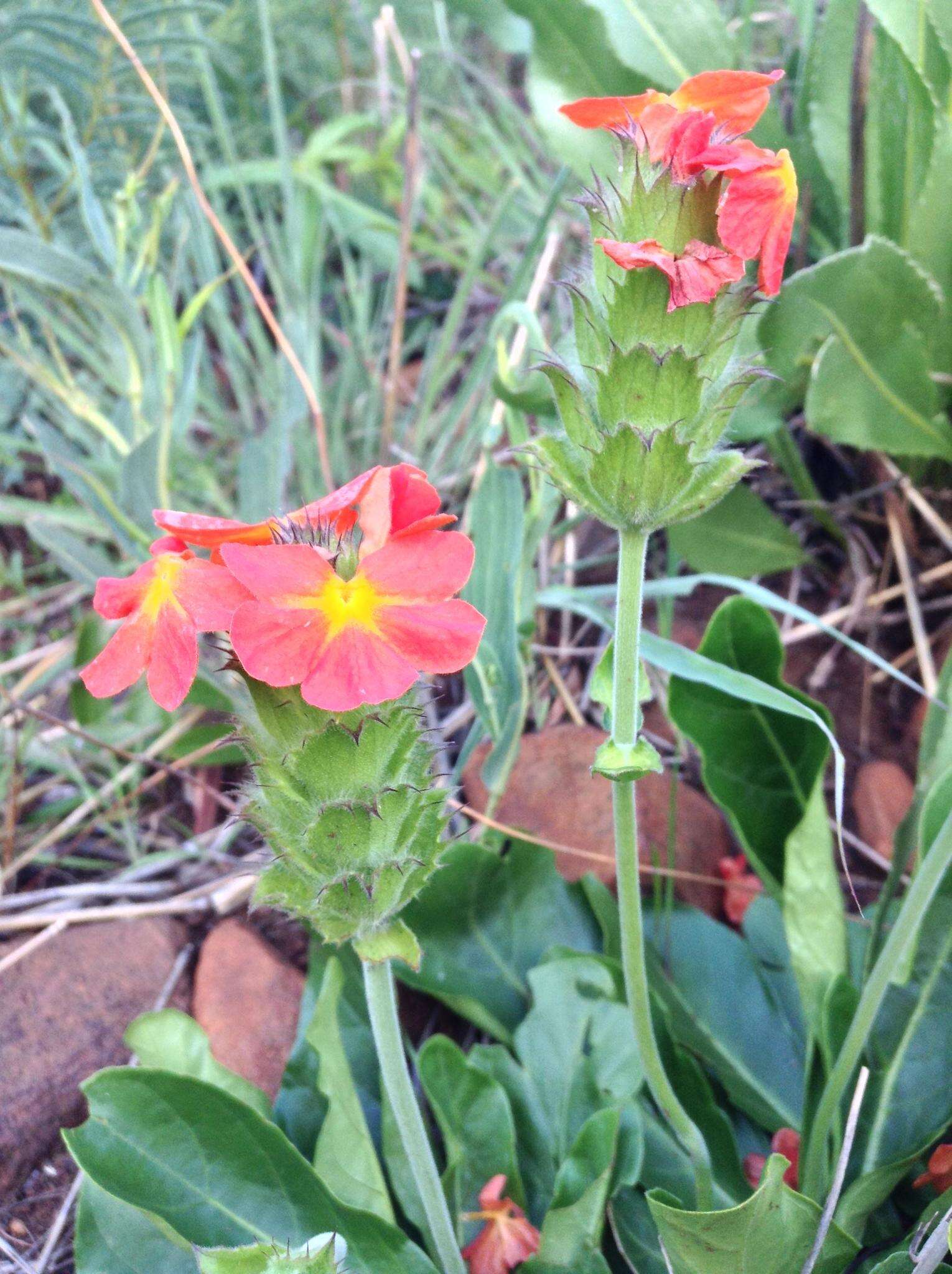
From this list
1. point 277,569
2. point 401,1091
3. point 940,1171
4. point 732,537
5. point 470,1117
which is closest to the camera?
point 277,569

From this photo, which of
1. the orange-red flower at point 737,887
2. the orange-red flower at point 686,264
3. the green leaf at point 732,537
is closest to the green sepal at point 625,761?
the orange-red flower at point 686,264

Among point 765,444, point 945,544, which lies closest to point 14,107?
point 765,444

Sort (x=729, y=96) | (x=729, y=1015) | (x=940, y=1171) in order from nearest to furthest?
(x=729, y=96), (x=940, y=1171), (x=729, y=1015)

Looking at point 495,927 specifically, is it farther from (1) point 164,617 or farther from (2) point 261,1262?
(1) point 164,617

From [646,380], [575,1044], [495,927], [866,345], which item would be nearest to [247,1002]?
[495,927]

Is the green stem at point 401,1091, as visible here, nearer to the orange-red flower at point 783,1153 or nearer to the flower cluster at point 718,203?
the orange-red flower at point 783,1153

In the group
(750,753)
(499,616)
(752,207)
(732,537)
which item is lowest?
(750,753)

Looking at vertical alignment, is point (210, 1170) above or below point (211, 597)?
below
